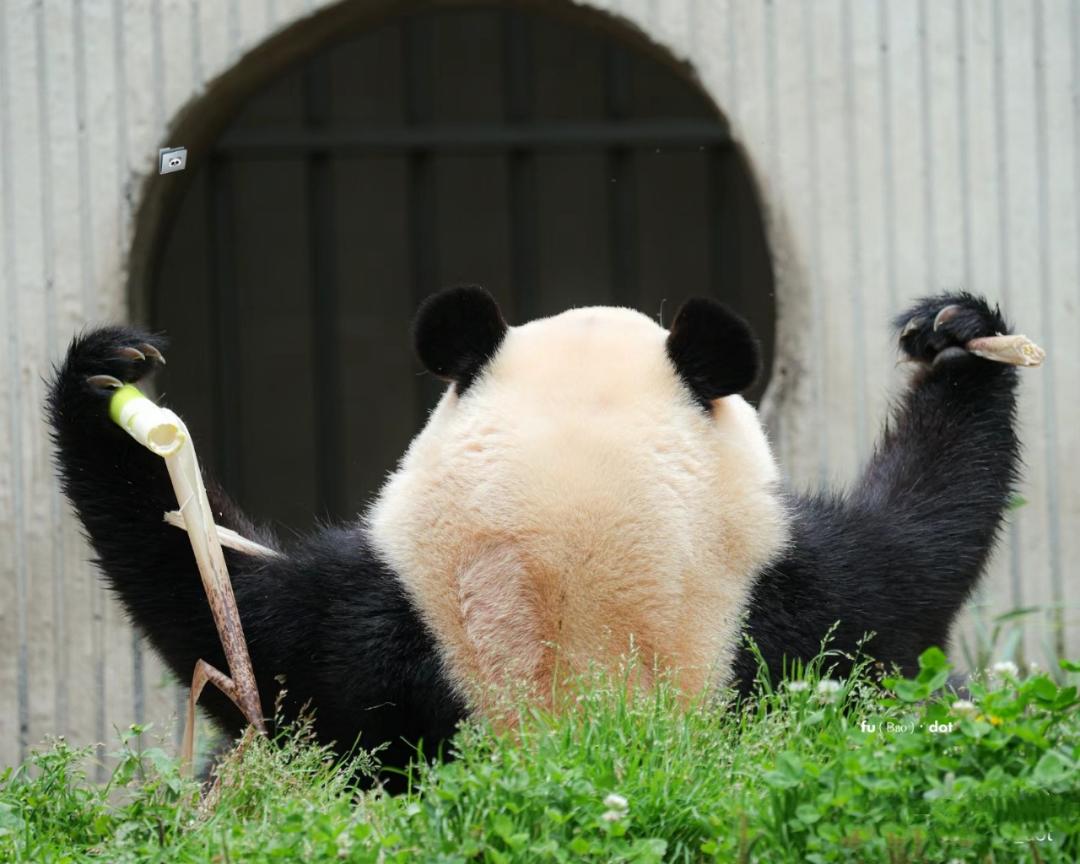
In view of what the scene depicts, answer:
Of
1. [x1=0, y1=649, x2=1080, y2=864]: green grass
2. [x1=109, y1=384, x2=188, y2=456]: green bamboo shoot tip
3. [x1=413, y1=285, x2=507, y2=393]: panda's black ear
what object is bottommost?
[x1=0, y1=649, x2=1080, y2=864]: green grass

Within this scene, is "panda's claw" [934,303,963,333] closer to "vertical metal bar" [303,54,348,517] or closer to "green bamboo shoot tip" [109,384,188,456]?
"green bamboo shoot tip" [109,384,188,456]

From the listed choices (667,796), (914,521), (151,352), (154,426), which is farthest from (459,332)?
(914,521)

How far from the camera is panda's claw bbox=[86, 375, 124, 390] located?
A: 265cm

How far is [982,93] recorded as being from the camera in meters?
4.20

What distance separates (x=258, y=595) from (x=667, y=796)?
0.86 meters

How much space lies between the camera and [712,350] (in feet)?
7.84

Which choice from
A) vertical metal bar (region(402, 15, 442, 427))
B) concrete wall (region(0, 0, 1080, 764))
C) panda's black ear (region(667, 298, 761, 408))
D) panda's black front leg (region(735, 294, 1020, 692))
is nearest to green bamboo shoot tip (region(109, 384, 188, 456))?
panda's black ear (region(667, 298, 761, 408))

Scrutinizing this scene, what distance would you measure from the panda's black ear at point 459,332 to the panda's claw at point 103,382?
59 cm

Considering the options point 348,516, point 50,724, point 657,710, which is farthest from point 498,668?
point 348,516

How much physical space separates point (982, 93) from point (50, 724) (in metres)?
3.13

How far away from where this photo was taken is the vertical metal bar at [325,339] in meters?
7.55

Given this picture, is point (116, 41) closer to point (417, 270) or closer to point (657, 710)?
point (657, 710)

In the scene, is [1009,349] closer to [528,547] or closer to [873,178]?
[528,547]

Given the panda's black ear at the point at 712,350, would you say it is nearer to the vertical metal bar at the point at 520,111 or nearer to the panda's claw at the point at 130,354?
the panda's claw at the point at 130,354
